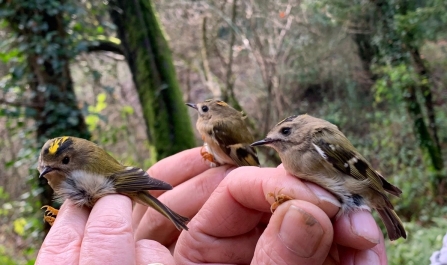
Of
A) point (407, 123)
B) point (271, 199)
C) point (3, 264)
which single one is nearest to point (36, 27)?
point (3, 264)

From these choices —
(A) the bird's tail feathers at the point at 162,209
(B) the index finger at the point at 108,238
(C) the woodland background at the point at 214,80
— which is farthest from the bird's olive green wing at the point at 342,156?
(C) the woodland background at the point at 214,80

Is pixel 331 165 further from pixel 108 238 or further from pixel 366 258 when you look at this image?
Answer: pixel 108 238

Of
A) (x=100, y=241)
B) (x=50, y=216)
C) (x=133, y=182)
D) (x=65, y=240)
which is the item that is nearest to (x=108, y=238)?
(x=100, y=241)

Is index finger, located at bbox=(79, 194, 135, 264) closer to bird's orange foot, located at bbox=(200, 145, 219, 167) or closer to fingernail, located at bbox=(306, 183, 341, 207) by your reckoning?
fingernail, located at bbox=(306, 183, 341, 207)

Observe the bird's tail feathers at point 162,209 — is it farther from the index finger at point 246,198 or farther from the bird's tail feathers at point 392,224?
the bird's tail feathers at point 392,224

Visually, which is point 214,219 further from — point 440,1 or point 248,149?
point 440,1
